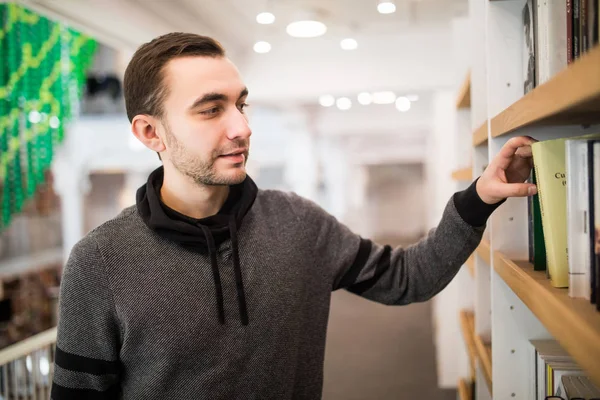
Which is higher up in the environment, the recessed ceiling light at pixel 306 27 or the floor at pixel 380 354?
the recessed ceiling light at pixel 306 27

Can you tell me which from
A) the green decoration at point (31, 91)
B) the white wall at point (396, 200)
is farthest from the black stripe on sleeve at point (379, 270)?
the white wall at point (396, 200)

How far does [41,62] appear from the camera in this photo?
13.6 ft

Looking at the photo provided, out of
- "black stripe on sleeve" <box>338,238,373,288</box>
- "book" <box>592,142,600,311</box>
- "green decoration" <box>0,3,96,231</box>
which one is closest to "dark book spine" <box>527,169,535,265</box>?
"book" <box>592,142,600,311</box>

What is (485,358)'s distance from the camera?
1.69m

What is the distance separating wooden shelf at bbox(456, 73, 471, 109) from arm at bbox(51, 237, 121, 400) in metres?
1.53

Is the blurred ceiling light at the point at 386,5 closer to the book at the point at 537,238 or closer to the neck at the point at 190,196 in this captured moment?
the neck at the point at 190,196

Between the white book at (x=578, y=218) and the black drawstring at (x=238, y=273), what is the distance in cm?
82

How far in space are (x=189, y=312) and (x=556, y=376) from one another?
0.87m

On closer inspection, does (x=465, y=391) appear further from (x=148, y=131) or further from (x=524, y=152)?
(x=148, y=131)

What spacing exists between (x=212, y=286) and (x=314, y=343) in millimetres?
367

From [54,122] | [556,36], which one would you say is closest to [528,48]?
[556,36]

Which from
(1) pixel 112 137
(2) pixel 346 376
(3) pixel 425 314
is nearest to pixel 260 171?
(1) pixel 112 137

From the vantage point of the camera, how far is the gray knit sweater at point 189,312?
54.9 inches

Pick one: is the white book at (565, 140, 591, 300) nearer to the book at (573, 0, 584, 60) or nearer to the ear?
the book at (573, 0, 584, 60)
